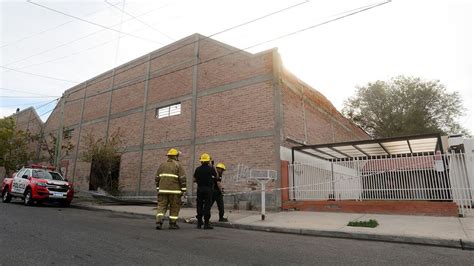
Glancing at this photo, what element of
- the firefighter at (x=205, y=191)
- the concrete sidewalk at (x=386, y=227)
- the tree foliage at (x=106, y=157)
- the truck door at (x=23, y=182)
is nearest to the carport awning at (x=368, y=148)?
the concrete sidewalk at (x=386, y=227)

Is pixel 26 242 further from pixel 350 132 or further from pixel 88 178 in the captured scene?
pixel 350 132

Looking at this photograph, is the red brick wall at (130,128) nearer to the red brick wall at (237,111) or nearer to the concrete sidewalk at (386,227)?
the red brick wall at (237,111)

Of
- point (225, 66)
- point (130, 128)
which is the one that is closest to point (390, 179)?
point (225, 66)

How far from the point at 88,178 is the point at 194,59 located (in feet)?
36.7

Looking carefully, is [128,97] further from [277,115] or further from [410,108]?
[410,108]

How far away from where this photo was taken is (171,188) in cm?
796

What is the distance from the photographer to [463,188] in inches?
384

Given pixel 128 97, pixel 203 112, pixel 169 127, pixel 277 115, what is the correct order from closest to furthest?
1. pixel 277 115
2. pixel 203 112
3. pixel 169 127
4. pixel 128 97

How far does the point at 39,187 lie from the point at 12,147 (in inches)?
614

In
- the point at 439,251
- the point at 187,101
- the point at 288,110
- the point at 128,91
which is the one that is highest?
the point at 128,91

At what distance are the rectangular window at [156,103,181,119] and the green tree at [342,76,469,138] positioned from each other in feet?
70.8

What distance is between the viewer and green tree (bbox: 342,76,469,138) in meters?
28.5

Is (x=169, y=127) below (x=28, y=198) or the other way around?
the other way around

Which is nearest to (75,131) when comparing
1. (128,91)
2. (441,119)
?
(128,91)
